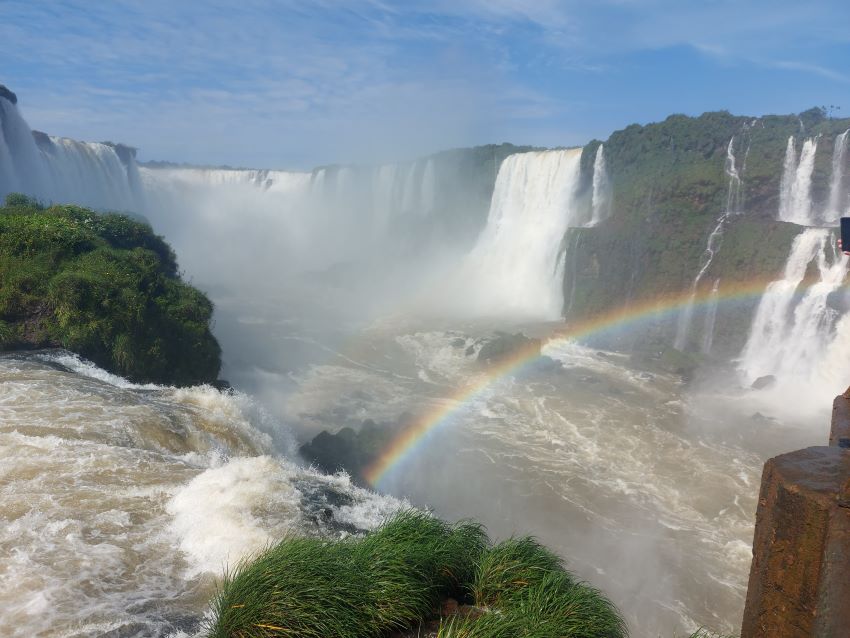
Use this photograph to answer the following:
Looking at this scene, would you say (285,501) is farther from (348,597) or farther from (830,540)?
(830,540)

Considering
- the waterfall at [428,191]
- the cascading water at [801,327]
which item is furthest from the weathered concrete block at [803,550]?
the waterfall at [428,191]

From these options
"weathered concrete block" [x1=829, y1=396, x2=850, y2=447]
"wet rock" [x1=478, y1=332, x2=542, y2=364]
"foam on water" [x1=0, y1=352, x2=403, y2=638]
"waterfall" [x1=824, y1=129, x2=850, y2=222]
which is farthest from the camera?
"waterfall" [x1=824, y1=129, x2=850, y2=222]

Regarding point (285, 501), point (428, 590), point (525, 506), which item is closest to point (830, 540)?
point (428, 590)

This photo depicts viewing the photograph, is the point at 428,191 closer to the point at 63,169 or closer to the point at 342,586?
the point at 63,169

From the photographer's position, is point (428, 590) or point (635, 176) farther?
point (635, 176)

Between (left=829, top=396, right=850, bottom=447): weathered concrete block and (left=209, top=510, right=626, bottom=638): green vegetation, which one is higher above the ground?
(left=829, top=396, right=850, bottom=447): weathered concrete block

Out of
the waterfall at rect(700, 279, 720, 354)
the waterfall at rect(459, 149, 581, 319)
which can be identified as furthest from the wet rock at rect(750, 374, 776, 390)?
the waterfall at rect(459, 149, 581, 319)

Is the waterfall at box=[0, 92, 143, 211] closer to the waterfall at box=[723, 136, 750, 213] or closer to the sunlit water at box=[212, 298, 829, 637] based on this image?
the sunlit water at box=[212, 298, 829, 637]
